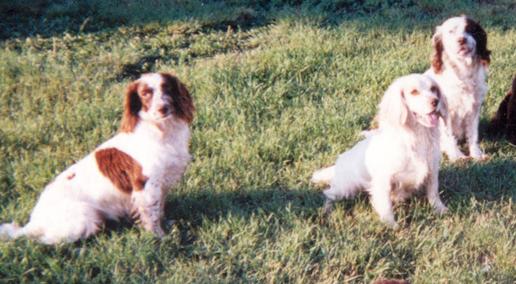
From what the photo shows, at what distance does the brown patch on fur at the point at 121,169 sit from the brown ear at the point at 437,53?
8.69 feet

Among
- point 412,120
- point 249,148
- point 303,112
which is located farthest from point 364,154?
point 303,112

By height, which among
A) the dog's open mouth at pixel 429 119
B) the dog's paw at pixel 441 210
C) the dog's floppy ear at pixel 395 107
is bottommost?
the dog's paw at pixel 441 210

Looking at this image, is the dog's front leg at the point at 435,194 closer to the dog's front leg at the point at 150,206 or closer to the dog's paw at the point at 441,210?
the dog's paw at the point at 441,210

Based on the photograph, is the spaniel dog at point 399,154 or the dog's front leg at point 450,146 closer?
the spaniel dog at point 399,154

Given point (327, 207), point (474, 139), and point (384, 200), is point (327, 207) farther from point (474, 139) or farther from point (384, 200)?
point (474, 139)

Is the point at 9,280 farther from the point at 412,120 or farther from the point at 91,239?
the point at 412,120

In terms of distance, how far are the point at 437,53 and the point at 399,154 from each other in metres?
1.48

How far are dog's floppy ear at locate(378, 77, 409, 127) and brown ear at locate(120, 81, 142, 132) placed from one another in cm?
150

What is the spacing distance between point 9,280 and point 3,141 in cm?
189

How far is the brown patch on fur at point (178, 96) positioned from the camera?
354 centimetres

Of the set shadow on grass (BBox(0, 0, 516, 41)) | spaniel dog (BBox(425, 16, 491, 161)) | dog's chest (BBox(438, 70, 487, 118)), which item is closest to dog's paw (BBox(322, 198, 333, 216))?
spaniel dog (BBox(425, 16, 491, 161))

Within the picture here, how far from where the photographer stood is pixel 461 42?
461 cm

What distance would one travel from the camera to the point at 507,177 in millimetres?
4422

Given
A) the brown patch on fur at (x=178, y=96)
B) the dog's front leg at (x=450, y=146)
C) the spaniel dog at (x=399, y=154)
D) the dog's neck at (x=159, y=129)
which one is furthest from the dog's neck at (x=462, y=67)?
the dog's neck at (x=159, y=129)
